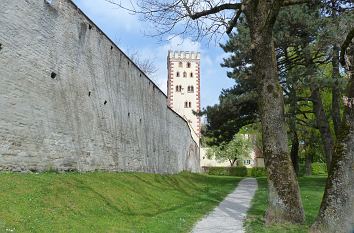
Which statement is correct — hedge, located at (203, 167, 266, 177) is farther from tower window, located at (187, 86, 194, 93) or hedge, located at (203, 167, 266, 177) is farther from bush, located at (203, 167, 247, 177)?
tower window, located at (187, 86, 194, 93)

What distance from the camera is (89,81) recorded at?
15633 mm

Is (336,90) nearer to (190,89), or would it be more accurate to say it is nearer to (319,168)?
(319,168)

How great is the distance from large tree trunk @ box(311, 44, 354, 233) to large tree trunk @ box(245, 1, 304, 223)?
60.6 inches

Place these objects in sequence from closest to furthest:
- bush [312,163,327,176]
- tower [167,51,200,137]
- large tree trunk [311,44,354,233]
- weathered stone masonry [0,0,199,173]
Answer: large tree trunk [311,44,354,233] < weathered stone masonry [0,0,199,173] < bush [312,163,327,176] < tower [167,51,200,137]

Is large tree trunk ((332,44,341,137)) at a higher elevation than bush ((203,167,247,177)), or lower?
higher

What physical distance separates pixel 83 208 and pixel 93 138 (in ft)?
21.0

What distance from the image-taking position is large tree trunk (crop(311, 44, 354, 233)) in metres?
7.40

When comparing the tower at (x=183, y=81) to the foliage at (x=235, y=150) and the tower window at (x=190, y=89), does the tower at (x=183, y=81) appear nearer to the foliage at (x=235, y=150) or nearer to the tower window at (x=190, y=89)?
the tower window at (x=190, y=89)

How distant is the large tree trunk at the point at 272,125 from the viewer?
30.1 feet

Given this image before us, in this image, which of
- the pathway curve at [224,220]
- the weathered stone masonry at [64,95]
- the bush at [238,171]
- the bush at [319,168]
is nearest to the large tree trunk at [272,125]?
the pathway curve at [224,220]

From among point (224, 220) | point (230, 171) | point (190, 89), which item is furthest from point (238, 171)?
point (224, 220)

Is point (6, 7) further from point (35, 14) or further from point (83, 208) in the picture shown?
point (83, 208)

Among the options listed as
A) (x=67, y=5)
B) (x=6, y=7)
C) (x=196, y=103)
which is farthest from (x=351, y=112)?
(x=196, y=103)

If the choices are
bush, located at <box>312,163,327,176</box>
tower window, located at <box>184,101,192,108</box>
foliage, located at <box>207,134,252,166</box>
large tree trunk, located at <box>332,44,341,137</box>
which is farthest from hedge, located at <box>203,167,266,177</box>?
large tree trunk, located at <box>332,44,341,137</box>
